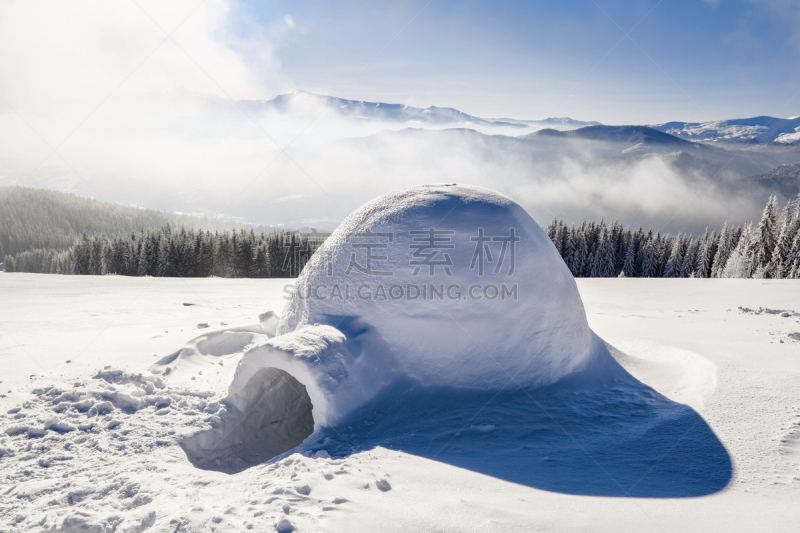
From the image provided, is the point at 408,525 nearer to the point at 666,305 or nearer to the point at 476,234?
the point at 476,234

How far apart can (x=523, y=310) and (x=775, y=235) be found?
3557 cm

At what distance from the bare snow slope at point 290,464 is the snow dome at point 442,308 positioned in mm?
900

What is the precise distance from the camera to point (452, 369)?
5160mm

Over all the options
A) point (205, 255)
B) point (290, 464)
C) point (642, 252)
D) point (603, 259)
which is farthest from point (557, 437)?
point (642, 252)

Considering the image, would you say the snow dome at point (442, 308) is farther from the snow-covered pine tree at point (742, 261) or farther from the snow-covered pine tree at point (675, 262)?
the snow-covered pine tree at point (675, 262)

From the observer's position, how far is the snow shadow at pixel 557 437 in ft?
12.6

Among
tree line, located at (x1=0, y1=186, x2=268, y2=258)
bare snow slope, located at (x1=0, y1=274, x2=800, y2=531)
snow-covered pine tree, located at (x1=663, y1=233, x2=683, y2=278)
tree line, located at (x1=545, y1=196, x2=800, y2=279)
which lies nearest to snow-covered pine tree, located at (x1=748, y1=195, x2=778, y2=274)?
tree line, located at (x1=545, y1=196, x2=800, y2=279)

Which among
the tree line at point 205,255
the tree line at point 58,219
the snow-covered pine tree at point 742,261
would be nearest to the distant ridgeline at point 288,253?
the tree line at point 205,255

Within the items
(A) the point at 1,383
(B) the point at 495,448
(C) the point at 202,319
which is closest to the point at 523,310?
(B) the point at 495,448

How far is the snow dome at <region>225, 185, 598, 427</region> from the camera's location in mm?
5102

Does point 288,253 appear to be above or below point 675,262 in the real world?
above

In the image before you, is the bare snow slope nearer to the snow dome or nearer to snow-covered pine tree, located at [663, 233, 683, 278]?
the snow dome

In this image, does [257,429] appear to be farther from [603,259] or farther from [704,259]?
[704,259]

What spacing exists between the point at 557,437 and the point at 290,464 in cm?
292
